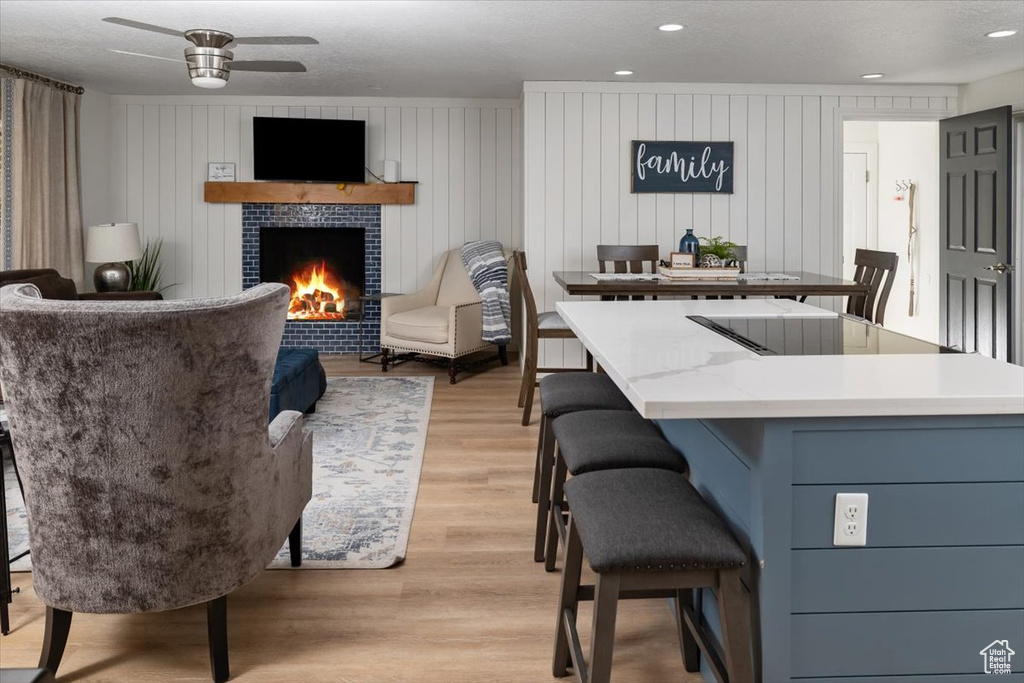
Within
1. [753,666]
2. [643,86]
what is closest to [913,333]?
[643,86]

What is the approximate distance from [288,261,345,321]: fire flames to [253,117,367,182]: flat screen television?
0.81m

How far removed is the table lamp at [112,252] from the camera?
6332 millimetres

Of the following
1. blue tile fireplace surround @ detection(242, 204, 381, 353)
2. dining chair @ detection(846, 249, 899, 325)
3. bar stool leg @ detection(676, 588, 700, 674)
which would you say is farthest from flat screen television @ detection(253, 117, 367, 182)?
bar stool leg @ detection(676, 588, 700, 674)

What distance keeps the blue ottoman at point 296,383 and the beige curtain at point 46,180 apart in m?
2.24

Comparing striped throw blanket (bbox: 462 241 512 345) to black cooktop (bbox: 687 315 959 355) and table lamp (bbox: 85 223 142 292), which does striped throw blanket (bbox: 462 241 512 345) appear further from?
black cooktop (bbox: 687 315 959 355)

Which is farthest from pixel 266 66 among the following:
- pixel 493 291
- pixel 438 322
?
pixel 493 291

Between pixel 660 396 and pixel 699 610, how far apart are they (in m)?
0.92

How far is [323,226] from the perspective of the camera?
745 cm

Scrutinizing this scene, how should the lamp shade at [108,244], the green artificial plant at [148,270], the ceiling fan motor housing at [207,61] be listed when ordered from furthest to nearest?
the green artificial plant at [148,270] < the lamp shade at [108,244] < the ceiling fan motor housing at [207,61]

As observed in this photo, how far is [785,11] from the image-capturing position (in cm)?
427

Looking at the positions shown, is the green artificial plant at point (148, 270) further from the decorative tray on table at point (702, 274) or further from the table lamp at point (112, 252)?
the decorative tray on table at point (702, 274)

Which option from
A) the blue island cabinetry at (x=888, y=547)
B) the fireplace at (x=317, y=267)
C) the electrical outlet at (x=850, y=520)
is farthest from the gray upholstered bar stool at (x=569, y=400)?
the fireplace at (x=317, y=267)

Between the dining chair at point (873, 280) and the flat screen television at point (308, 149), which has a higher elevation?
the flat screen television at point (308, 149)

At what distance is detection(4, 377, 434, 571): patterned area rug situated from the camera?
3.09 m
